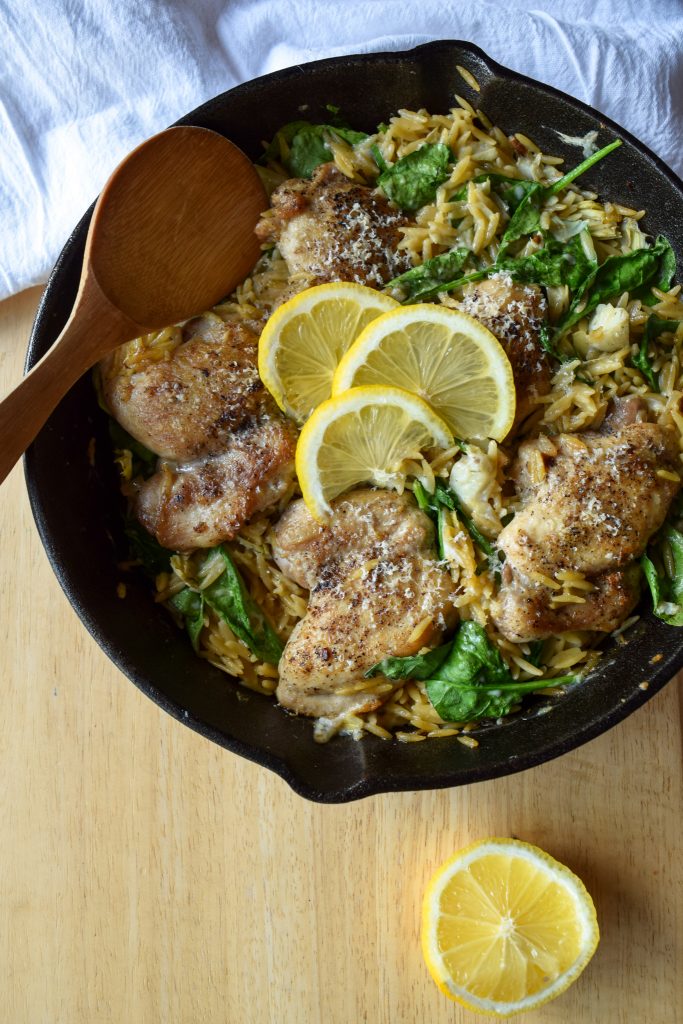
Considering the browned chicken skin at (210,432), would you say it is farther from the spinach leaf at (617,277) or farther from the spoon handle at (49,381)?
the spinach leaf at (617,277)

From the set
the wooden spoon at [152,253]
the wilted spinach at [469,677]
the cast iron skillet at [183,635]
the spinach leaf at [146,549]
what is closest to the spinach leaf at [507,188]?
the cast iron skillet at [183,635]

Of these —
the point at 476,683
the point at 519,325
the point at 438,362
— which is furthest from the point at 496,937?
the point at 519,325

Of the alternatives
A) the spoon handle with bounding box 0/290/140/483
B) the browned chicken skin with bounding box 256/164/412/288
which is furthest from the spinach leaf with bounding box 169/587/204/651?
the browned chicken skin with bounding box 256/164/412/288

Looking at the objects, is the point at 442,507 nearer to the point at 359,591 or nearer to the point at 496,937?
the point at 359,591

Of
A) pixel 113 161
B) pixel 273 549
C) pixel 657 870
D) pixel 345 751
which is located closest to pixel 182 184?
pixel 113 161

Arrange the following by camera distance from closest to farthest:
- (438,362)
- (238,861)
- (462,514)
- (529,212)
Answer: (438,362), (462,514), (529,212), (238,861)

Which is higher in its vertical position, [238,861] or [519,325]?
[519,325]

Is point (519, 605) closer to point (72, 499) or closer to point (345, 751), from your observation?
point (345, 751)
